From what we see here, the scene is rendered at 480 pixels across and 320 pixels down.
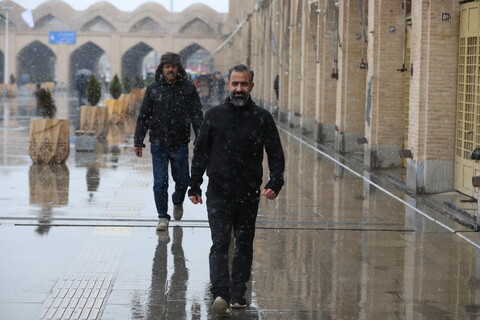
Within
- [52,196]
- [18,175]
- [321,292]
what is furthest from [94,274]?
[18,175]

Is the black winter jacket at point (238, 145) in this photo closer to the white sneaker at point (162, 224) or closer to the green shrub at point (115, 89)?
the white sneaker at point (162, 224)

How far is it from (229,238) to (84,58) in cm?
8042

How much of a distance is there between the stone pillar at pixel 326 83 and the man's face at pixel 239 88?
51.8 feet

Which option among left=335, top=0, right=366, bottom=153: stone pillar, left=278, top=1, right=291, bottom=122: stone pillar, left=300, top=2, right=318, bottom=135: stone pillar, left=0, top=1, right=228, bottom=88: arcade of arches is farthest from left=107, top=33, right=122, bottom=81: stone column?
left=335, top=0, right=366, bottom=153: stone pillar

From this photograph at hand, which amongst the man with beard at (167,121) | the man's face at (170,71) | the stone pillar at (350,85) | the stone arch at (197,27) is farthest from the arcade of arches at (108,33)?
the man's face at (170,71)

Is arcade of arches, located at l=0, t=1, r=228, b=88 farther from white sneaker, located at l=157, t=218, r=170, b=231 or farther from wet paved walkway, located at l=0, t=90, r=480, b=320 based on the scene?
white sneaker, located at l=157, t=218, r=170, b=231

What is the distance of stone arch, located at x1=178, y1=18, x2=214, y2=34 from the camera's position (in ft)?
262

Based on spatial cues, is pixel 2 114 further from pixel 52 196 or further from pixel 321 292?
pixel 321 292

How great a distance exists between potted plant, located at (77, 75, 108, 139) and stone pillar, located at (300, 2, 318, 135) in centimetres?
640

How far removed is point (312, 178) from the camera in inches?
586

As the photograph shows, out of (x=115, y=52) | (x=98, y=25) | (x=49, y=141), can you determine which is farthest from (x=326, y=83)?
(x=98, y=25)

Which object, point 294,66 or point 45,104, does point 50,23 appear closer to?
point 294,66

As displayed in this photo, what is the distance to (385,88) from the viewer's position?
53.8 feet

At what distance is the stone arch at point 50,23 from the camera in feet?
260
